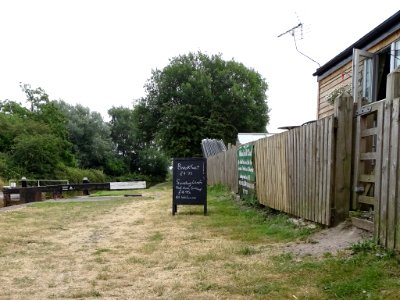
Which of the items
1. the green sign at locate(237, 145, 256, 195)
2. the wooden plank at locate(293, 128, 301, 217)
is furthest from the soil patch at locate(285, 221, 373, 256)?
the green sign at locate(237, 145, 256, 195)

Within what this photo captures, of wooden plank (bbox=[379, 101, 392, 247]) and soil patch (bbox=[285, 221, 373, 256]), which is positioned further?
soil patch (bbox=[285, 221, 373, 256])

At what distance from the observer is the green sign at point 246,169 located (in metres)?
10.9

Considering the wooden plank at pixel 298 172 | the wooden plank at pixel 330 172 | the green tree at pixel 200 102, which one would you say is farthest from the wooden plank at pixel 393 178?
the green tree at pixel 200 102

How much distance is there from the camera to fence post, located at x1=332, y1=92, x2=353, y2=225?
5.91 meters

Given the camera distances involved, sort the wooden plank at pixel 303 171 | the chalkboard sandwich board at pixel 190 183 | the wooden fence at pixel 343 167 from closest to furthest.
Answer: the wooden fence at pixel 343 167 < the wooden plank at pixel 303 171 < the chalkboard sandwich board at pixel 190 183

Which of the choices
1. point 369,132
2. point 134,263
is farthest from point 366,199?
point 134,263

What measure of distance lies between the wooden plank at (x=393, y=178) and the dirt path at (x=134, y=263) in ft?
2.65

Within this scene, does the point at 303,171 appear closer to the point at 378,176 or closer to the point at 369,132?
the point at 369,132

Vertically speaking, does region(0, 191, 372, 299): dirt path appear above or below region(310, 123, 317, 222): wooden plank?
below

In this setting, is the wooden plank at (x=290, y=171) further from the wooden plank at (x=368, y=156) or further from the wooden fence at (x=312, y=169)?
the wooden plank at (x=368, y=156)

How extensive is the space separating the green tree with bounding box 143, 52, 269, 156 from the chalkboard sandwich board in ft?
99.1

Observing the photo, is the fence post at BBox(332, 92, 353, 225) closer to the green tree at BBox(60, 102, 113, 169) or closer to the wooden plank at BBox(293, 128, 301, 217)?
the wooden plank at BBox(293, 128, 301, 217)

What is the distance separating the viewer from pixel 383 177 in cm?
470

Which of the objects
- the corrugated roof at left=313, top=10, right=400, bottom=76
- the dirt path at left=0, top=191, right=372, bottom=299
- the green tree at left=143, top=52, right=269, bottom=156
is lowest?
the dirt path at left=0, top=191, right=372, bottom=299
